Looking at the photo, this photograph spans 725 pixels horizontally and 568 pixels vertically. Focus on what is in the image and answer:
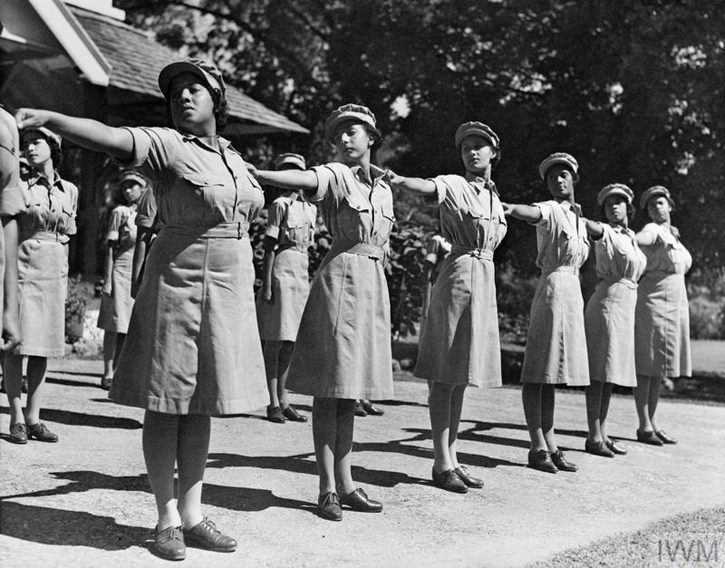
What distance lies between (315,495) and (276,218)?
10.5ft

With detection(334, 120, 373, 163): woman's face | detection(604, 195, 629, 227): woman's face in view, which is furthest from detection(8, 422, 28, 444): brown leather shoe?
detection(604, 195, 629, 227): woman's face

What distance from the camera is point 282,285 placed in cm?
812

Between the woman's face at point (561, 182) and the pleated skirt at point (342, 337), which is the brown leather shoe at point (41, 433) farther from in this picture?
the woman's face at point (561, 182)

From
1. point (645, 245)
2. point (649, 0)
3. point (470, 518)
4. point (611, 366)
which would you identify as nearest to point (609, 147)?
point (649, 0)

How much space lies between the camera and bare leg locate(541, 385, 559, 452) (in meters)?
6.89

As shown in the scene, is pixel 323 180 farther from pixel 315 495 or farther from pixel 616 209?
pixel 616 209

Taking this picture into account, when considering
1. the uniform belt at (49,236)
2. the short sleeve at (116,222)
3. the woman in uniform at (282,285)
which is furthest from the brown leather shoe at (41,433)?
the short sleeve at (116,222)

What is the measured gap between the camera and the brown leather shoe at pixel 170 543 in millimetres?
4094

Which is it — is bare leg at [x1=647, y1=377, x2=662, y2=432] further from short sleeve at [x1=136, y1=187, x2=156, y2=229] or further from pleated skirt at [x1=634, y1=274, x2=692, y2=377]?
short sleeve at [x1=136, y1=187, x2=156, y2=229]

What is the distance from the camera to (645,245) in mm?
8492

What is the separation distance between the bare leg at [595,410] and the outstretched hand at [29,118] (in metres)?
5.33

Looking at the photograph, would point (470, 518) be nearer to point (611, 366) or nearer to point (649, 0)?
point (611, 366)

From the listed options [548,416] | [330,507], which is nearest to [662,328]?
[548,416]

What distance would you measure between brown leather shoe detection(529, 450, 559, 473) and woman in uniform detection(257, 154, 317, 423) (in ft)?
6.94
